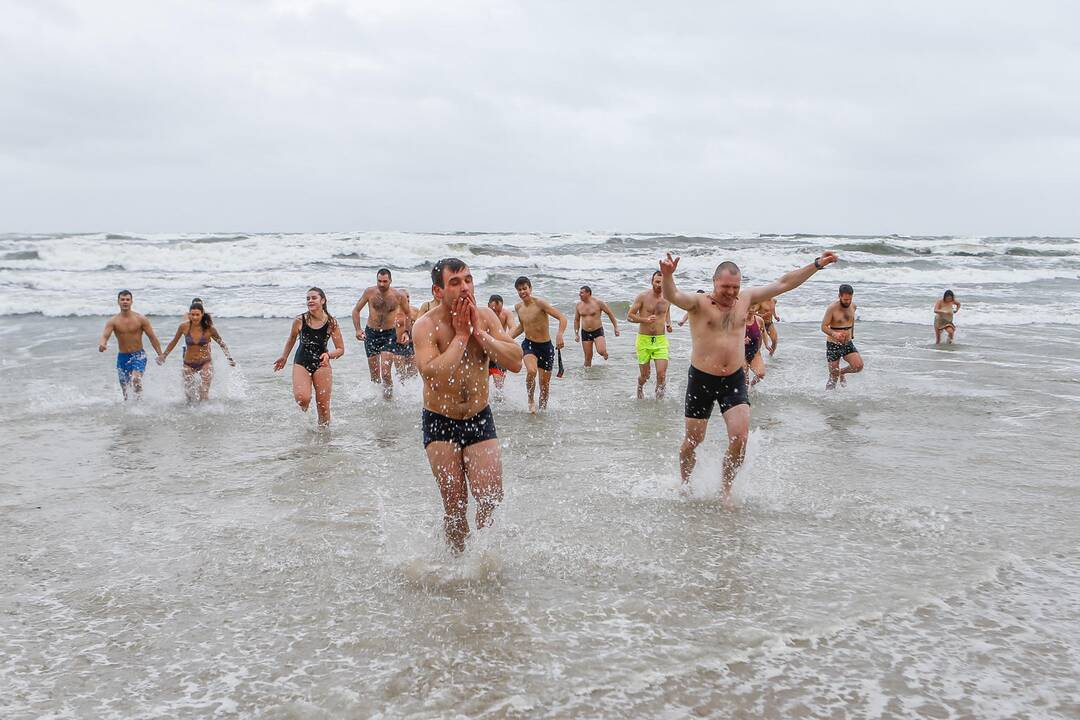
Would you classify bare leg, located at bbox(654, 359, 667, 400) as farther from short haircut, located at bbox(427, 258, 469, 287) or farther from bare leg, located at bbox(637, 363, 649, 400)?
short haircut, located at bbox(427, 258, 469, 287)

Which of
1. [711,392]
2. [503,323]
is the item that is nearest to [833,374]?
[503,323]

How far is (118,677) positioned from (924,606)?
13.1 feet

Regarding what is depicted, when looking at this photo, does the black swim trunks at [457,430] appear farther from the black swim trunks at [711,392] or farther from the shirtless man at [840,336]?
the shirtless man at [840,336]

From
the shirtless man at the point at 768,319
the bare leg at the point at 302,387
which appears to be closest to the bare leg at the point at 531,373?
the bare leg at the point at 302,387

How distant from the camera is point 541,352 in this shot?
10383 millimetres

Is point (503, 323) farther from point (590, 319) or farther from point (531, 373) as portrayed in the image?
point (590, 319)

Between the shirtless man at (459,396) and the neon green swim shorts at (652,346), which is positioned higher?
the shirtless man at (459,396)

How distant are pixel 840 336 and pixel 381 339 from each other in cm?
615

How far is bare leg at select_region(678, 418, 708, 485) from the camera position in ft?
20.4

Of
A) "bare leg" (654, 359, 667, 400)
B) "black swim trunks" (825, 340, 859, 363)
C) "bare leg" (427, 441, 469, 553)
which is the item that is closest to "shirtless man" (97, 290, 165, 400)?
"bare leg" (654, 359, 667, 400)

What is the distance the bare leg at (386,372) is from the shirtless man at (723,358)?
545cm

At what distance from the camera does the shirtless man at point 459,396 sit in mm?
4383

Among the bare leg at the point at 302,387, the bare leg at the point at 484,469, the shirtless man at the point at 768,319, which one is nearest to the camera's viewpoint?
the bare leg at the point at 484,469

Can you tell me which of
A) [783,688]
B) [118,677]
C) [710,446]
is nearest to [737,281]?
[710,446]
